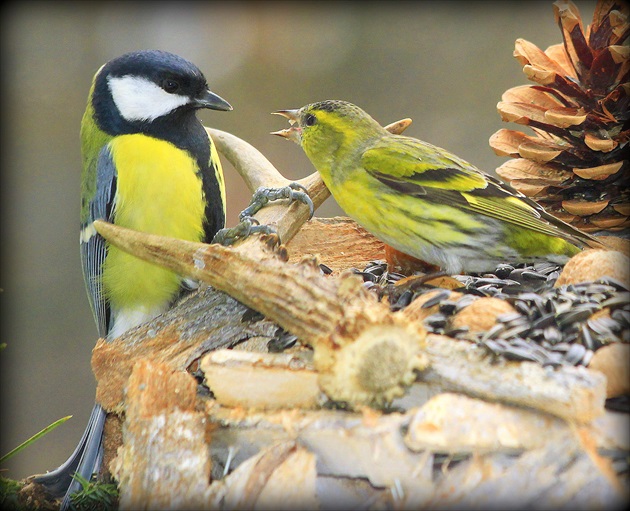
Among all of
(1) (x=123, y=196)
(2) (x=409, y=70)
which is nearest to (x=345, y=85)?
(2) (x=409, y=70)

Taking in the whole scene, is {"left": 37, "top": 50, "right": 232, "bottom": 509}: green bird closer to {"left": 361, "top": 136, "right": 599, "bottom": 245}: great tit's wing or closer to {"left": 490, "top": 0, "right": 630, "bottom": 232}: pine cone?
{"left": 361, "top": 136, "right": 599, "bottom": 245}: great tit's wing

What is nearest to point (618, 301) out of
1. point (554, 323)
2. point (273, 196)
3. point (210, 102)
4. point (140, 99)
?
point (554, 323)

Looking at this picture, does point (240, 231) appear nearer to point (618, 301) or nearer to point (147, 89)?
point (147, 89)

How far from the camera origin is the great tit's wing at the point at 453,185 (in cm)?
168

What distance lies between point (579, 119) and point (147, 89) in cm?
107

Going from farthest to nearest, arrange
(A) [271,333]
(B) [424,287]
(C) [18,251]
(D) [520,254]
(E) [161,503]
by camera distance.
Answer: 1. (C) [18,251]
2. (D) [520,254]
3. (B) [424,287]
4. (A) [271,333]
5. (E) [161,503]

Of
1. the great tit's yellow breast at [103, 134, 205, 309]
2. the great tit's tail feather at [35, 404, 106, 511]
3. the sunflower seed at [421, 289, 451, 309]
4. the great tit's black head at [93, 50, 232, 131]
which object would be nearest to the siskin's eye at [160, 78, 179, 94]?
the great tit's black head at [93, 50, 232, 131]

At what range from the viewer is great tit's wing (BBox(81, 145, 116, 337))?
1.85 metres

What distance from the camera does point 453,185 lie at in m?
1.77

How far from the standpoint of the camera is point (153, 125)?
6.17 feet

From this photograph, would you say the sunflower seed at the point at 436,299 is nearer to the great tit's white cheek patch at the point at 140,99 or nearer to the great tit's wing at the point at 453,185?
the great tit's wing at the point at 453,185

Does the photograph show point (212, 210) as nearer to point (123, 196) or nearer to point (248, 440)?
point (123, 196)

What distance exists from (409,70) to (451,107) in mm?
290

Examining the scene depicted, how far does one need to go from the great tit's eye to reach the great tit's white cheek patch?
1.05ft
